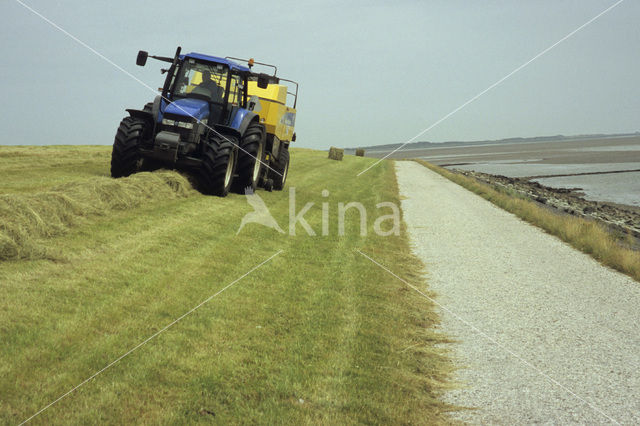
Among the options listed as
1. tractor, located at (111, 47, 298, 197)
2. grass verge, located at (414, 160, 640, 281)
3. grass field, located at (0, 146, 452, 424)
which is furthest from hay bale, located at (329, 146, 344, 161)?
grass field, located at (0, 146, 452, 424)

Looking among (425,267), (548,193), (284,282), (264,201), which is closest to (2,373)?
(284,282)

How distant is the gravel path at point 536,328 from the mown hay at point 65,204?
5390 mm

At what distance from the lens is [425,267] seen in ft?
32.1

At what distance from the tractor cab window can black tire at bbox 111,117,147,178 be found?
4.98ft

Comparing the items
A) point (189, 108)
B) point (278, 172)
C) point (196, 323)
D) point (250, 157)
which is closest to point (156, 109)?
point (189, 108)

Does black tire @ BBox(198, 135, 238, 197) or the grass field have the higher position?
black tire @ BBox(198, 135, 238, 197)

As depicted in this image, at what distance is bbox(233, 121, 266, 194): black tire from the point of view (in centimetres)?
1450

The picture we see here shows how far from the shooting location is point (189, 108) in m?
13.2

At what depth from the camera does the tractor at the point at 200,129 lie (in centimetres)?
1299

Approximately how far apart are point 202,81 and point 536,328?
10606mm

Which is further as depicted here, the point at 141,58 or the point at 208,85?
the point at 208,85

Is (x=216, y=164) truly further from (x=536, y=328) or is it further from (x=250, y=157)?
(x=536, y=328)

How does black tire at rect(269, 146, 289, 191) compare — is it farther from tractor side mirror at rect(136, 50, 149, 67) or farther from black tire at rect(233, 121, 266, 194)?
tractor side mirror at rect(136, 50, 149, 67)

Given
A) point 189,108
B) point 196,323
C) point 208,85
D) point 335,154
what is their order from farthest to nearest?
point 335,154 → point 208,85 → point 189,108 → point 196,323
